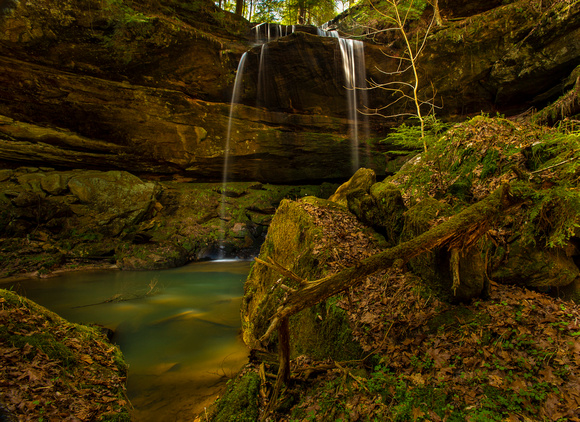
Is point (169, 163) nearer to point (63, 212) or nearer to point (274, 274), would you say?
point (63, 212)

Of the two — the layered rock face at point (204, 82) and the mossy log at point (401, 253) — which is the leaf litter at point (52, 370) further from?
the layered rock face at point (204, 82)

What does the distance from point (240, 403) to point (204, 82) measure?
12.3 meters

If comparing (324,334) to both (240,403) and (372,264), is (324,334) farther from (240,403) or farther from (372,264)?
(372,264)

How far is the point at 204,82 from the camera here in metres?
11.6

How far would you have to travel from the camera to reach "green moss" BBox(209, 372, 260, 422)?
235cm

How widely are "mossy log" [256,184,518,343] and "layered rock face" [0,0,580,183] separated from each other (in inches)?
420

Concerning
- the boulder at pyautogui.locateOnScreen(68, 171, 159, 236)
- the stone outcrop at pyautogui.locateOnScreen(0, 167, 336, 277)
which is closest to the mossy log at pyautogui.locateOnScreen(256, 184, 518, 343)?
the stone outcrop at pyautogui.locateOnScreen(0, 167, 336, 277)

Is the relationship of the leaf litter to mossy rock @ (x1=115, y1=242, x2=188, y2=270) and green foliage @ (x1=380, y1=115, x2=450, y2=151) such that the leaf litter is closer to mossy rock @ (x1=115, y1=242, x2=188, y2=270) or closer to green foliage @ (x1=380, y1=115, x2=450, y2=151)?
green foliage @ (x1=380, y1=115, x2=450, y2=151)

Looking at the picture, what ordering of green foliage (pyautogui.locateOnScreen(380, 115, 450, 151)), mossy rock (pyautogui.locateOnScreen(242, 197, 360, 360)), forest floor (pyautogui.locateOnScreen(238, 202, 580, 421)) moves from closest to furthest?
forest floor (pyautogui.locateOnScreen(238, 202, 580, 421)) → mossy rock (pyautogui.locateOnScreen(242, 197, 360, 360)) → green foliage (pyautogui.locateOnScreen(380, 115, 450, 151))

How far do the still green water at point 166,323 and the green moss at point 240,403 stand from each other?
0.77 m

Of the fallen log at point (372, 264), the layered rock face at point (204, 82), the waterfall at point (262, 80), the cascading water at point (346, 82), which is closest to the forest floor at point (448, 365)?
the fallen log at point (372, 264)

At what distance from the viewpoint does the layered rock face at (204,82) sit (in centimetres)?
909

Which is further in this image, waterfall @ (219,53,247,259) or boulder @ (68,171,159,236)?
waterfall @ (219,53,247,259)

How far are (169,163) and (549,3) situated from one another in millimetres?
15833
